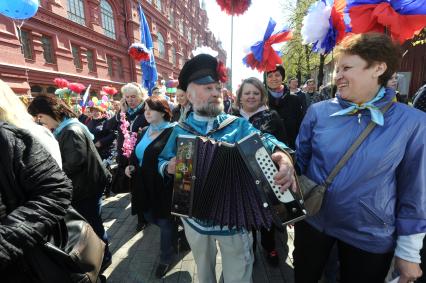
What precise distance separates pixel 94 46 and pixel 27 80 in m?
Result: 6.73

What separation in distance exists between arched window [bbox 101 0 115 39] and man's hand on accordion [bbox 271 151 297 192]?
22.1 metres

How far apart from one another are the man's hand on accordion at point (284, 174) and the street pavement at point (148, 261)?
1734 millimetres

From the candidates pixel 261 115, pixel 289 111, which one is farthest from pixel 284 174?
pixel 289 111

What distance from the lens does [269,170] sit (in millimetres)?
1440

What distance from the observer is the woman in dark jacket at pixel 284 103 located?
3.62 m

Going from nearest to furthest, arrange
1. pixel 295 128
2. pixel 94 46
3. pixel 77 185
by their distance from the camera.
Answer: pixel 77 185, pixel 295 128, pixel 94 46

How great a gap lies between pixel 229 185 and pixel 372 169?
85cm

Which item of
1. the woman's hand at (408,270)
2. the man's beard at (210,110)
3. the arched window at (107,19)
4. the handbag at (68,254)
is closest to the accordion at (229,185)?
the man's beard at (210,110)

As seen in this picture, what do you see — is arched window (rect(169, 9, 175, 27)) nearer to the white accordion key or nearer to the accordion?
the accordion

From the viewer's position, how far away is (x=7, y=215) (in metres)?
1.15

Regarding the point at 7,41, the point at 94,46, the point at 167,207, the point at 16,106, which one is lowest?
the point at 167,207

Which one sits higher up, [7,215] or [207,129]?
[207,129]

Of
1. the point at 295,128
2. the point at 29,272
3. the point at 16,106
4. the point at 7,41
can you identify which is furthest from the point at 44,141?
the point at 7,41

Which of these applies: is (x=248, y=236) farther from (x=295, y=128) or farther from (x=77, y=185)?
(x=295, y=128)
